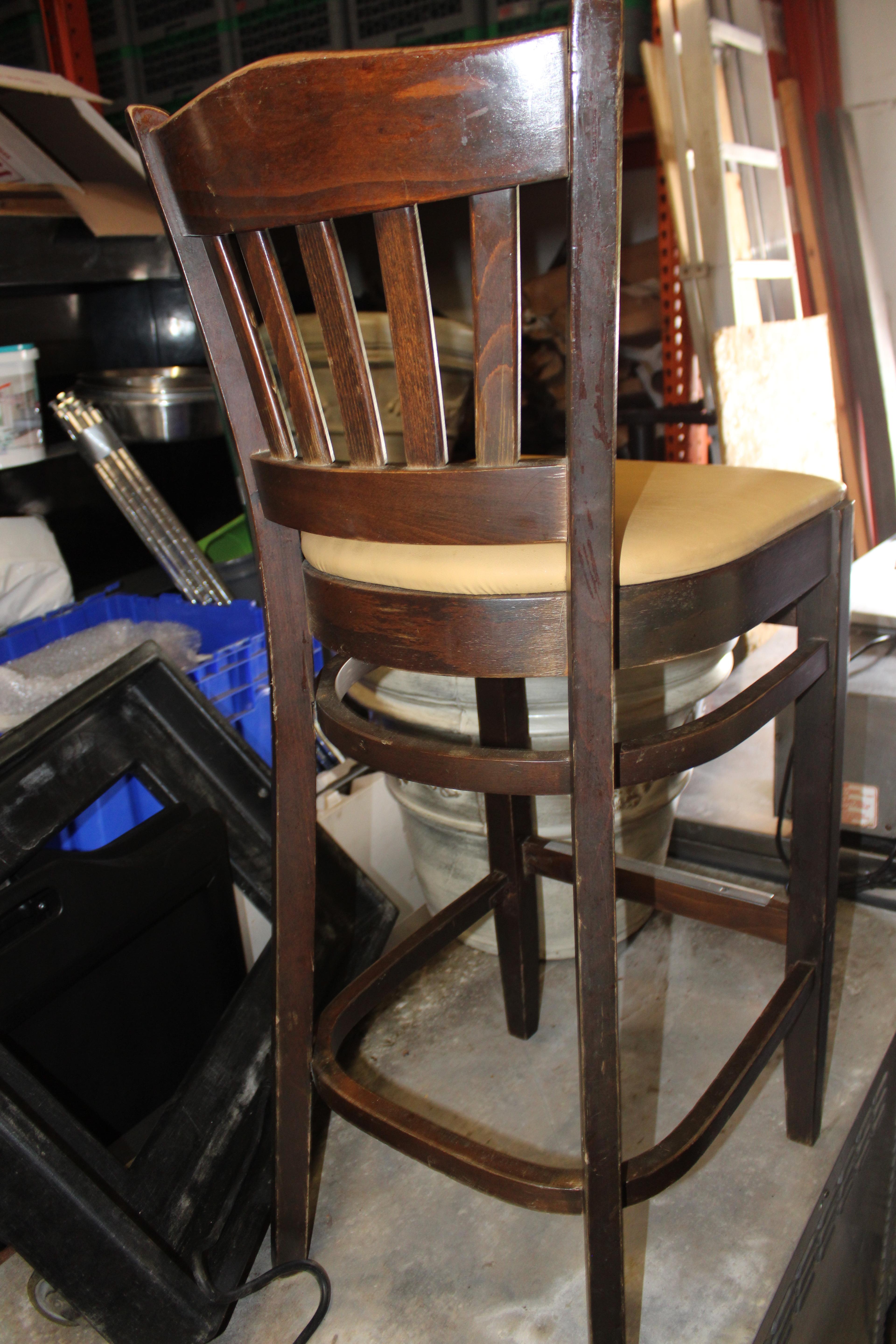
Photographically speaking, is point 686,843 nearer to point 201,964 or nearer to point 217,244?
point 201,964

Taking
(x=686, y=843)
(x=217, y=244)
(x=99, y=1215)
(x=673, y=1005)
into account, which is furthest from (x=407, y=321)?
(x=686, y=843)

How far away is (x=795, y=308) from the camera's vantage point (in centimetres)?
263

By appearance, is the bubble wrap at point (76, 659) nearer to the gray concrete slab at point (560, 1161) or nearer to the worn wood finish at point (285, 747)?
the worn wood finish at point (285, 747)

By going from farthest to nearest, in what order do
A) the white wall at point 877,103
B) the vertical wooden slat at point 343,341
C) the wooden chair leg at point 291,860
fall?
the white wall at point 877,103 < the wooden chair leg at point 291,860 < the vertical wooden slat at point 343,341

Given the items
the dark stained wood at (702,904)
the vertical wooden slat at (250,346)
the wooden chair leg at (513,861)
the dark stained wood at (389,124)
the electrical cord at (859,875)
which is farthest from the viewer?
the electrical cord at (859,875)

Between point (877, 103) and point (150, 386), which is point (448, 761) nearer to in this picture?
point (150, 386)

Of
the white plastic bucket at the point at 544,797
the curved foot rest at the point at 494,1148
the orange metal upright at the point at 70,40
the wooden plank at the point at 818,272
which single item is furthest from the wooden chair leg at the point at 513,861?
the orange metal upright at the point at 70,40

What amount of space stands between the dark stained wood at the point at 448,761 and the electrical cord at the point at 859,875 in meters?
0.81

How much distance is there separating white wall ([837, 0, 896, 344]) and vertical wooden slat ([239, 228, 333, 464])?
9.32 feet

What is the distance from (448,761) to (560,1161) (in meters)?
0.61

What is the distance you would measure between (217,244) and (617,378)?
33 centimetres

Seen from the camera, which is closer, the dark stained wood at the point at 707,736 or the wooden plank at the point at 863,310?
the dark stained wood at the point at 707,736

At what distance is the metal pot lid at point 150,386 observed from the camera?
181cm

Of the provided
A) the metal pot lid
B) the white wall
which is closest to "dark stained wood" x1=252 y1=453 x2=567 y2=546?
the metal pot lid
